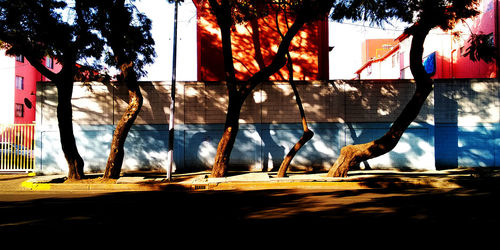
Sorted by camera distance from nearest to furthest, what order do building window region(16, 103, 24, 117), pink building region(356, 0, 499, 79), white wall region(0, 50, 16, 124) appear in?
pink building region(356, 0, 499, 79), white wall region(0, 50, 16, 124), building window region(16, 103, 24, 117)

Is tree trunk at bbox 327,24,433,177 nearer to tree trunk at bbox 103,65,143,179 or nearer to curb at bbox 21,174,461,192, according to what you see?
curb at bbox 21,174,461,192

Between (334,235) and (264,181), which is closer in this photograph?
(334,235)

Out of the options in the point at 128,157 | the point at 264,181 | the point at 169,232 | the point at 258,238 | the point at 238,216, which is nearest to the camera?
the point at 258,238

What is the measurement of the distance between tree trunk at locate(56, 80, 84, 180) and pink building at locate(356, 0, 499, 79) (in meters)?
14.2

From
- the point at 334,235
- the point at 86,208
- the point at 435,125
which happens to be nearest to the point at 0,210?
the point at 86,208

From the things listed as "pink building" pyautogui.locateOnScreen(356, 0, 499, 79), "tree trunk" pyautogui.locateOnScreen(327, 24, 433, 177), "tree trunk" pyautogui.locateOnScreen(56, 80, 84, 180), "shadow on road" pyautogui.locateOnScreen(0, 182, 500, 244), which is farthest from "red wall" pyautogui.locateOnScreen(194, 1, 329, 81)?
"shadow on road" pyautogui.locateOnScreen(0, 182, 500, 244)

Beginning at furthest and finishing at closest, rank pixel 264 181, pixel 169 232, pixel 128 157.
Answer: pixel 128 157
pixel 264 181
pixel 169 232

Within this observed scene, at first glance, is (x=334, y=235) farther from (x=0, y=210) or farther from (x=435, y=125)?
(x=435, y=125)

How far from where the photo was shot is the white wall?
31.0 m

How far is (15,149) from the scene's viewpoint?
15.9 metres

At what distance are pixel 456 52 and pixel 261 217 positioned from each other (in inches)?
769

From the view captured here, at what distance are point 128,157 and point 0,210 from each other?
7.97m

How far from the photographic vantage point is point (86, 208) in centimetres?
779

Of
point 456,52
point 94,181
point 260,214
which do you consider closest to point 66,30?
point 94,181
